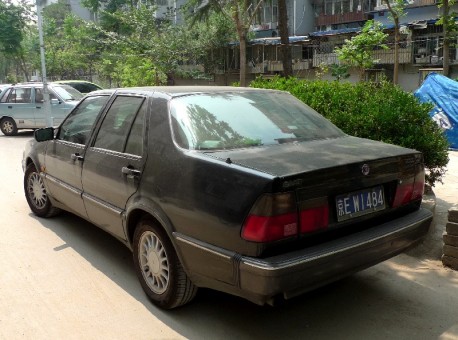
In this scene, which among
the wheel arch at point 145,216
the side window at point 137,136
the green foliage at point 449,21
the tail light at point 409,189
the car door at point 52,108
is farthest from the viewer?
the green foliage at point 449,21

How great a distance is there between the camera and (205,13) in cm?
2245

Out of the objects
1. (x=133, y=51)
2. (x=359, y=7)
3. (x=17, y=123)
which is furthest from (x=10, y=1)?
(x=359, y=7)

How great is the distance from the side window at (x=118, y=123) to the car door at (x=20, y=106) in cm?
1107

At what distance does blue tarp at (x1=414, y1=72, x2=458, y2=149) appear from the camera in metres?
9.53

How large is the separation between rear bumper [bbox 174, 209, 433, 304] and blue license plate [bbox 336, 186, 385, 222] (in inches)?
5.1

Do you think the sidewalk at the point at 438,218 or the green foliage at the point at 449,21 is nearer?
the sidewalk at the point at 438,218

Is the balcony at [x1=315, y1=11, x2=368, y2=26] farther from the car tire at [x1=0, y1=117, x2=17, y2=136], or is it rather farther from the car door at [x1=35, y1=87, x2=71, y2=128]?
the car tire at [x1=0, y1=117, x2=17, y2=136]

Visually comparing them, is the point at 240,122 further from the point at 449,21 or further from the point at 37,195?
the point at 449,21

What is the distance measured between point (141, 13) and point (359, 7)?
1859 centimetres

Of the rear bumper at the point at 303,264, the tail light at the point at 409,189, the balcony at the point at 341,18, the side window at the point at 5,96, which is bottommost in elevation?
the rear bumper at the point at 303,264

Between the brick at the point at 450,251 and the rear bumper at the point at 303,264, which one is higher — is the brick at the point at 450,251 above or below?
below

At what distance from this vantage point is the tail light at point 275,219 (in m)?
2.41

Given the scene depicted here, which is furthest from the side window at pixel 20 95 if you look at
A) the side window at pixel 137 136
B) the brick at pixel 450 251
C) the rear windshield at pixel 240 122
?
the brick at pixel 450 251

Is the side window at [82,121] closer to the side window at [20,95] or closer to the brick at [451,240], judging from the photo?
the brick at [451,240]
